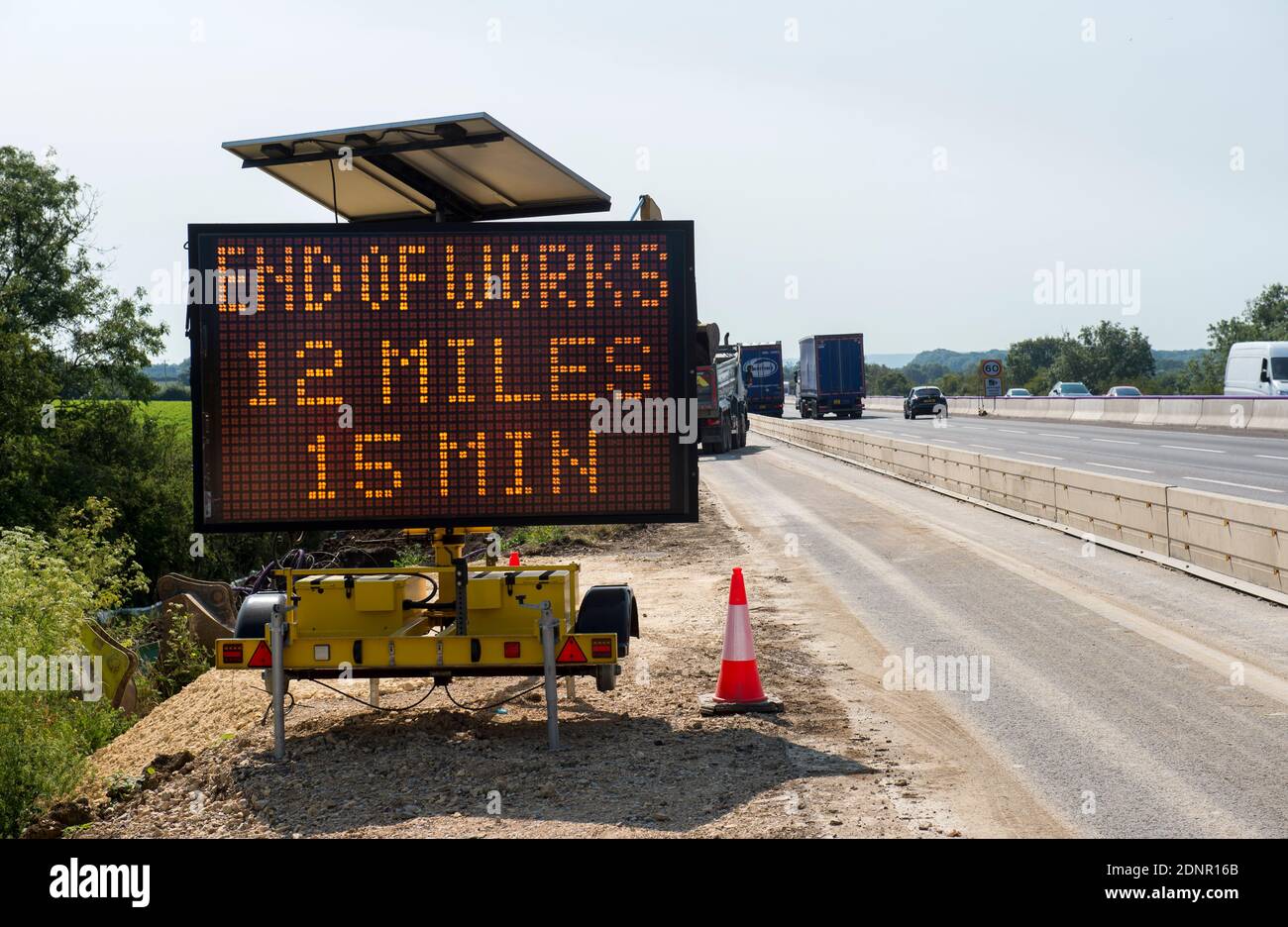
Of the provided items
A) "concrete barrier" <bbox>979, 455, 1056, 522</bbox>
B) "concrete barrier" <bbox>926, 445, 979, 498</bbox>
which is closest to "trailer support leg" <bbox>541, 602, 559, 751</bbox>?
"concrete barrier" <bbox>979, 455, 1056, 522</bbox>

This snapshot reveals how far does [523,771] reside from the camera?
280 inches

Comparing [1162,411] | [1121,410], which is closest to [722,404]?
[1162,411]

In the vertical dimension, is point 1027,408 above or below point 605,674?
above

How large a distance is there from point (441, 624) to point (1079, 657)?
521 cm

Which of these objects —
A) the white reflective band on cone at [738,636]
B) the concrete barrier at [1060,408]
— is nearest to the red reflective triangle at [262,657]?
the white reflective band on cone at [738,636]

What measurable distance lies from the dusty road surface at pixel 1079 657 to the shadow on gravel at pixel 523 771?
1.24 meters

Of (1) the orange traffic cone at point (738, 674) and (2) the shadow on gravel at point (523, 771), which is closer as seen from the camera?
(2) the shadow on gravel at point (523, 771)

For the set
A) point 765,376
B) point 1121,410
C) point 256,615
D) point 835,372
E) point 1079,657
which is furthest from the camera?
point 765,376

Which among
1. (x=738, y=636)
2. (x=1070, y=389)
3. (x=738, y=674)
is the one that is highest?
(x=1070, y=389)

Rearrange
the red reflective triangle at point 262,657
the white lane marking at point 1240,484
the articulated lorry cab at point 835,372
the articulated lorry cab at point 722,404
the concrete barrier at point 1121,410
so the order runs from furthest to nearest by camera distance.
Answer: the articulated lorry cab at point 835,372, the concrete barrier at point 1121,410, the articulated lorry cab at point 722,404, the white lane marking at point 1240,484, the red reflective triangle at point 262,657

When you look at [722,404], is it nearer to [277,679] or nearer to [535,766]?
[277,679]

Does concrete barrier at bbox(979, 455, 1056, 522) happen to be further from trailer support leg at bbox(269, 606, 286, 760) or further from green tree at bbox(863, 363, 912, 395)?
green tree at bbox(863, 363, 912, 395)

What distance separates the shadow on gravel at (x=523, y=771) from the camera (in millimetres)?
6375

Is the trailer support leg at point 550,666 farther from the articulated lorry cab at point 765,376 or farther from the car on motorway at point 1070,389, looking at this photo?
the car on motorway at point 1070,389
